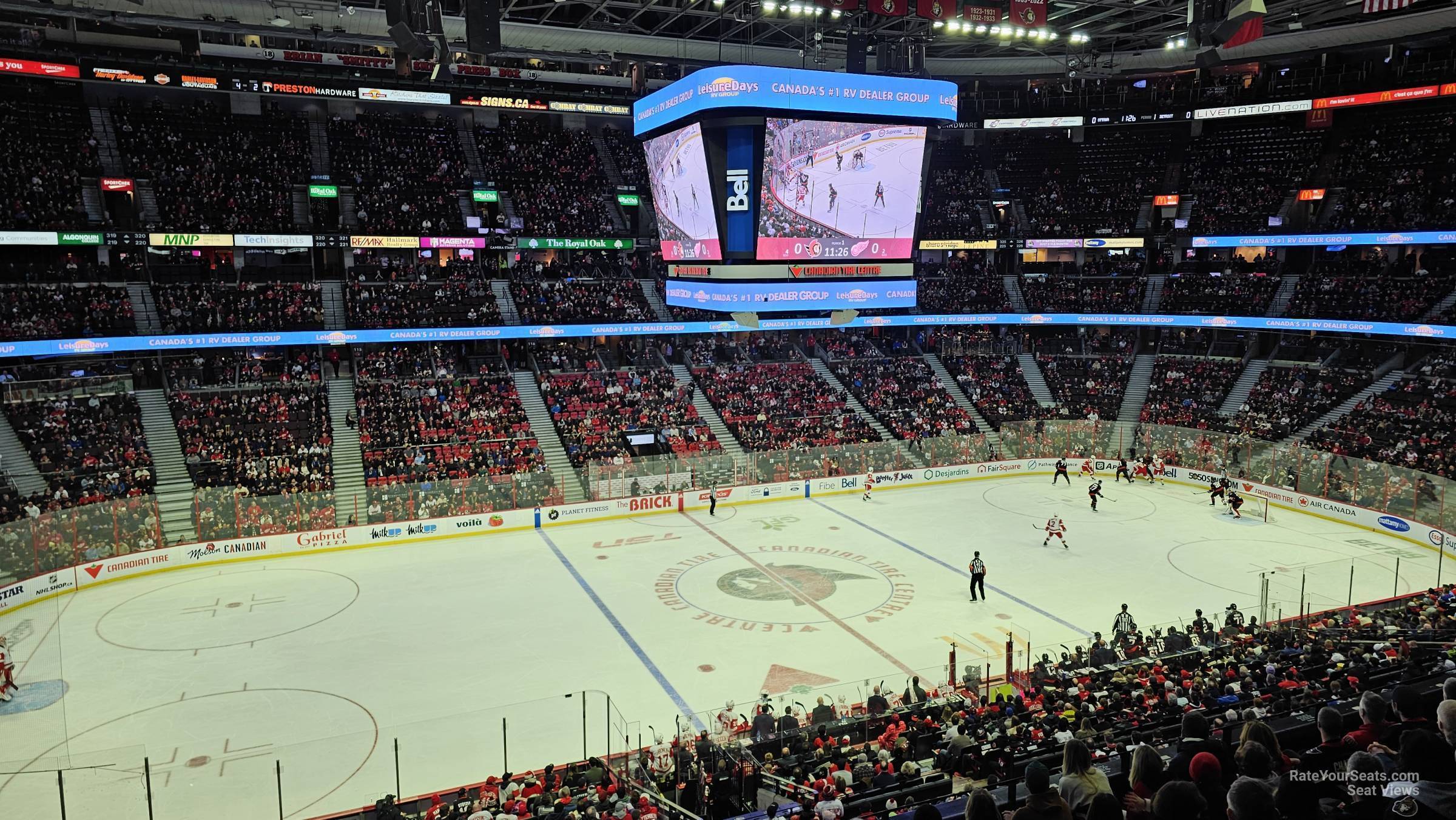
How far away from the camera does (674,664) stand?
1825 centimetres

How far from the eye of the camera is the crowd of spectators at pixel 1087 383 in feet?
136

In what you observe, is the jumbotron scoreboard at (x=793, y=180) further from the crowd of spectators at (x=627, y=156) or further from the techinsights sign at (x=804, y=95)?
the crowd of spectators at (x=627, y=156)

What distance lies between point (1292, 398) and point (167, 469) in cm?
4137

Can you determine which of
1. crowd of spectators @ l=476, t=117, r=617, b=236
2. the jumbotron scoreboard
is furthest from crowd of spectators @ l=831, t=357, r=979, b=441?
crowd of spectators @ l=476, t=117, r=617, b=236

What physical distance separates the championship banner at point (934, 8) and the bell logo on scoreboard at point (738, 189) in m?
6.36

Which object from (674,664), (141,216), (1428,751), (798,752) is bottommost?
(674,664)

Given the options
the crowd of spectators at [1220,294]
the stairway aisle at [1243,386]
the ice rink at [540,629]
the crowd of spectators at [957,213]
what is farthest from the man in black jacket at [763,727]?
the crowd of spectators at [957,213]

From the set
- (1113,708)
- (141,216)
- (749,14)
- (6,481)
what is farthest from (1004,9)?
(141,216)

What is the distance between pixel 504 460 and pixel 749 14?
19.4m

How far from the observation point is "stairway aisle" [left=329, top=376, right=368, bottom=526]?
27.5 m

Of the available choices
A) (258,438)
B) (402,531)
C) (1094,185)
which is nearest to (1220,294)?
(1094,185)

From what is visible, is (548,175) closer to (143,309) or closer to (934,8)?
(143,309)

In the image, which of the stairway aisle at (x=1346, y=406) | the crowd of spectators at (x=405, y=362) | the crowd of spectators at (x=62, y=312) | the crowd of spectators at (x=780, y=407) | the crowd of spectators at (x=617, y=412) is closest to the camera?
the crowd of spectators at (x=62, y=312)

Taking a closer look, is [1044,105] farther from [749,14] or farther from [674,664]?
[674,664]
